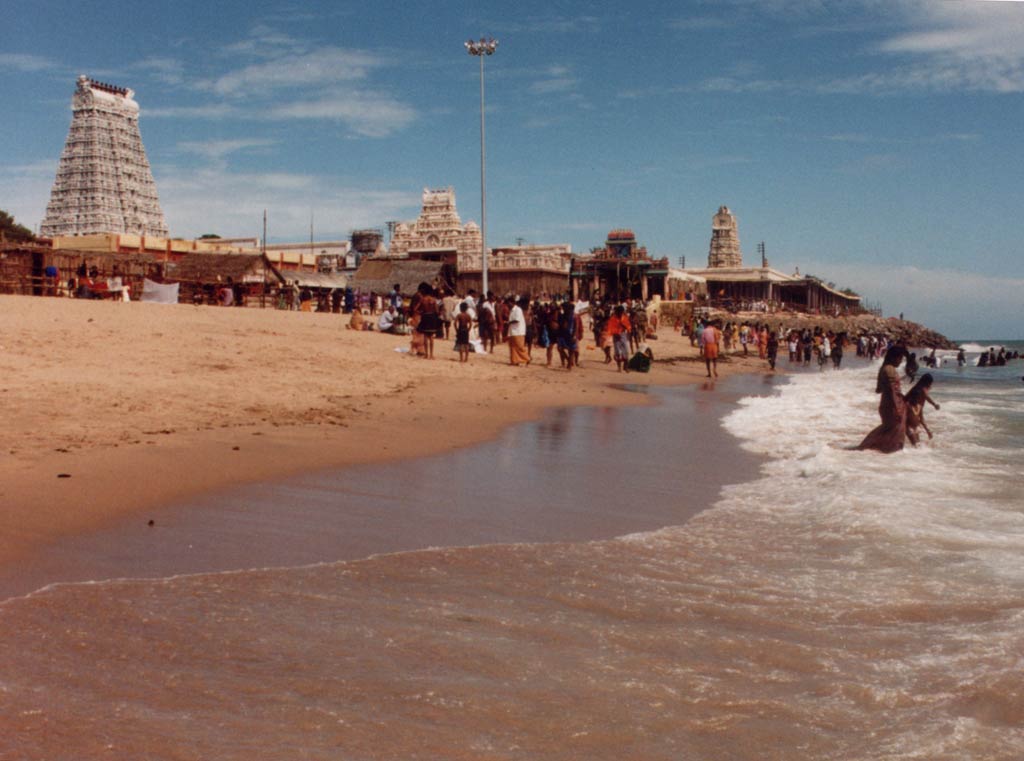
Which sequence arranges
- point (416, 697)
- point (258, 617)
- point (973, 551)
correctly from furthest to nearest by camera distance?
point (973, 551) → point (258, 617) → point (416, 697)

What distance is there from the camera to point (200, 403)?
352 inches

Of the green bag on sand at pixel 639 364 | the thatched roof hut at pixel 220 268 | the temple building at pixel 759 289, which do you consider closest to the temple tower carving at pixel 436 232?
the temple building at pixel 759 289

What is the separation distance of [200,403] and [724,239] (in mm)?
84998

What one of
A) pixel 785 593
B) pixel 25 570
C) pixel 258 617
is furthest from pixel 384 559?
pixel 785 593

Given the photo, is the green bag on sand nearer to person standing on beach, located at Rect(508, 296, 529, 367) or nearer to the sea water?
person standing on beach, located at Rect(508, 296, 529, 367)

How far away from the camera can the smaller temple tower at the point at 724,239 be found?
88688mm

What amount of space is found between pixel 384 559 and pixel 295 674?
1.43 metres

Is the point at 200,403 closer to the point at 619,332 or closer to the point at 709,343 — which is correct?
the point at 619,332

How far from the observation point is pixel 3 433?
260 inches

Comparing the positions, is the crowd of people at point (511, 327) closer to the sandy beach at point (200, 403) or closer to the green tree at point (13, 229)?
the sandy beach at point (200, 403)

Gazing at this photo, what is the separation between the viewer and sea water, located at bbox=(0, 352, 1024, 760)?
2357 millimetres

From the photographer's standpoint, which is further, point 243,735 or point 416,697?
point 416,697

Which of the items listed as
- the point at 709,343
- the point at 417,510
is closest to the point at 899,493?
the point at 417,510

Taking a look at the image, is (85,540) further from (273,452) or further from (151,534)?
(273,452)
